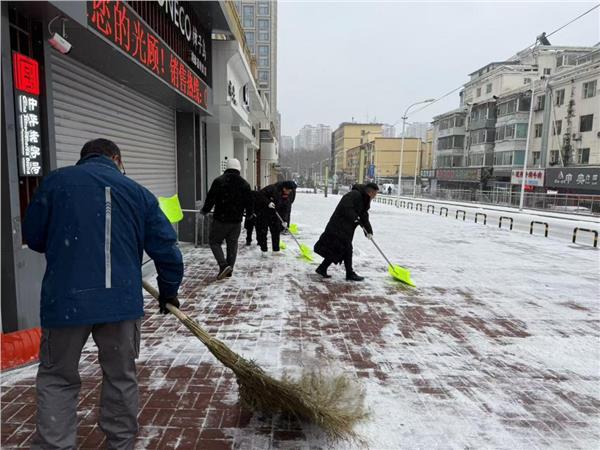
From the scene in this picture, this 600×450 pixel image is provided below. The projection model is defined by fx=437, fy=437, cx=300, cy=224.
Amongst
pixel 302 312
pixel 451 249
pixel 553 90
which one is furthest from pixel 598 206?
pixel 302 312

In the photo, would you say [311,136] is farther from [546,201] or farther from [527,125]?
[546,201]

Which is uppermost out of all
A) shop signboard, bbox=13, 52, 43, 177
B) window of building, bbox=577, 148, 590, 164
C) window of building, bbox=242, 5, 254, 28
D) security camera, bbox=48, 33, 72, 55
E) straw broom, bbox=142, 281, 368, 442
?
window of building, bbox=242, 5, 254, 28

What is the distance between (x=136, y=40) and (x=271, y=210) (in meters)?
4.55

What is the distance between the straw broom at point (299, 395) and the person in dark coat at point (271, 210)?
20.3 feet

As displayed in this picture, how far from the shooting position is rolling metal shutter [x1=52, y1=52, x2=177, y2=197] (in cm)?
480

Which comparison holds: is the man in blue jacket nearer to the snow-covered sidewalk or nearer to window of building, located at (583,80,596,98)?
the snow-covered sidewalk

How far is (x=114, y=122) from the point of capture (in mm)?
6348

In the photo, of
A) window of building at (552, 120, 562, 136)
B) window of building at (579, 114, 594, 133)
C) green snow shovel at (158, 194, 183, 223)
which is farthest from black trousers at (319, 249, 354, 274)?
window of building at (552, 120, 562, 136)

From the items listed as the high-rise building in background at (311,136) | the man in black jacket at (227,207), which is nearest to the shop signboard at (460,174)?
the man in black jacket at (227,207)

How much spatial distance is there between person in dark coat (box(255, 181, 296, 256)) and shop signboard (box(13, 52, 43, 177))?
5.54m

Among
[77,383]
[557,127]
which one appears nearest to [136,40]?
[77,383]

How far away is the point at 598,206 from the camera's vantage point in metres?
27.3

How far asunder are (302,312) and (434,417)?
8.05ft

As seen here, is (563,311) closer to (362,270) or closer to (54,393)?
(362,270)
